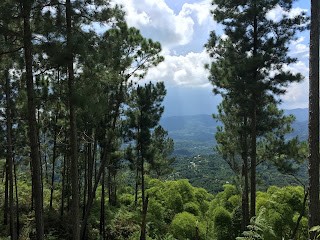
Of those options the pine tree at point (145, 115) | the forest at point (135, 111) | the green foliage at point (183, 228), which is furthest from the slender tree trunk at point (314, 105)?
the pine tree at point (145, 115)

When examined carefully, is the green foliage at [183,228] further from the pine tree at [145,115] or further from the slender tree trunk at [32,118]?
the slender tree trunk at [32,118]

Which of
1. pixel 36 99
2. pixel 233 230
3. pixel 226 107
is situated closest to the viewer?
pixel 36 99

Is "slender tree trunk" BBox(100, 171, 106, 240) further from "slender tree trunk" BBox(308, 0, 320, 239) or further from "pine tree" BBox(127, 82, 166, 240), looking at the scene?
"slender tree trunk" BBox(308, 0, 320, 239)

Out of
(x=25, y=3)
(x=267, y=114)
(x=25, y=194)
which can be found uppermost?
(x=25, y=3)

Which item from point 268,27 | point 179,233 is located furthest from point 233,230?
point 268,27

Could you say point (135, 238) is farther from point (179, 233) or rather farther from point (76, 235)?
point (76, 235)

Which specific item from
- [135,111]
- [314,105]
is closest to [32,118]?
[314,105]

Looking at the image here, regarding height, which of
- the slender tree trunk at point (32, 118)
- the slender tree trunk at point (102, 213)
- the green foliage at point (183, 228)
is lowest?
the green foliage at point (183, 228)

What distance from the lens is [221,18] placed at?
1367cm

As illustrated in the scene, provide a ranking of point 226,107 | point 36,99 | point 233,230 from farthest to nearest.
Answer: point 233,230 < point 226,107 < point 36,99

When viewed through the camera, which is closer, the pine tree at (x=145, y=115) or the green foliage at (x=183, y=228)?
the green foliage at (x=183, y=228)

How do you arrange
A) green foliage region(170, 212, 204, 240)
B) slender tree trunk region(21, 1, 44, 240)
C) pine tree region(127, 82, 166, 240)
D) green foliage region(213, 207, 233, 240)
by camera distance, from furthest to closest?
pine tree region(127, 82, 166, 240), green foliage region(170, 212, 204, 240), green foliage region(213, 207, 233, 240), slender tree trunk region(21, 1, 44, 240)

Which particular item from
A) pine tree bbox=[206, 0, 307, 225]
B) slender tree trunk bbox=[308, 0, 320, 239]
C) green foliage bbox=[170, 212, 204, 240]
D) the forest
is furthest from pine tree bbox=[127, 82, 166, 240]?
slender tree trunk bbox=[308, 0, 320, 239]

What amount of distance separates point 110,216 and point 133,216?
1820 millimetres
